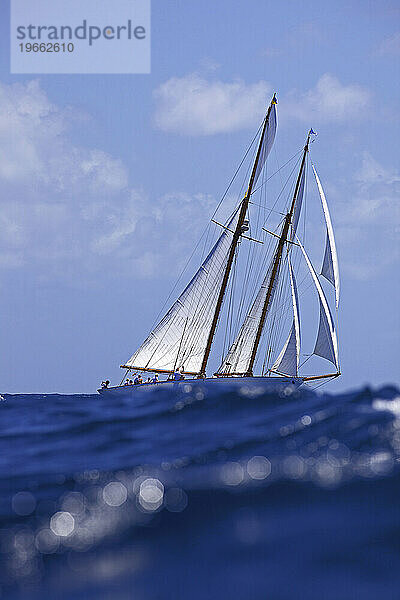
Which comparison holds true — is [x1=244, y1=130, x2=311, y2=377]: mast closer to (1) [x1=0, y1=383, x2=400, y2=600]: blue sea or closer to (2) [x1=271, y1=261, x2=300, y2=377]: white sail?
(2) [x1=271, y1=261, x2=300, y2=377]: white sail

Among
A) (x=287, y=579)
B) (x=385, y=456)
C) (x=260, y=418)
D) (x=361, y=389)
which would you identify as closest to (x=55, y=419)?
(x=260, y=418)

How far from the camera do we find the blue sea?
6023 mm

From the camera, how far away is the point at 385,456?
9586 mm

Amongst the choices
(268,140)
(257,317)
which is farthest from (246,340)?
(268,140)

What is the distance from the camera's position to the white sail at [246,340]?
174ft

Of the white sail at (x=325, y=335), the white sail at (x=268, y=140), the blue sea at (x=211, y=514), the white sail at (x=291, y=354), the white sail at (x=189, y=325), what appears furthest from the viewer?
the white sail at (x=268, y=140)

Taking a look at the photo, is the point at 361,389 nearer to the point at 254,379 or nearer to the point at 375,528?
the point at 375,528

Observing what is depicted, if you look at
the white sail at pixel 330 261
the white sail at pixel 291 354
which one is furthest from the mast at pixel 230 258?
the white sail at pixel 330 261

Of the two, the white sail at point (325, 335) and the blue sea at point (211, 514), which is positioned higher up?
the white sail at point (325, 335)

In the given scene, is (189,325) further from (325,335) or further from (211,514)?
(211,514)

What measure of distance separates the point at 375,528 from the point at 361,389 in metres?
9.25

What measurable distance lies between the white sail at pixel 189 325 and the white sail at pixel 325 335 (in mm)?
6652

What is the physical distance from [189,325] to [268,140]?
16.6m

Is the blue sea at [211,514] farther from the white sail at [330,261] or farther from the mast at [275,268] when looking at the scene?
the mast at [275,268]
